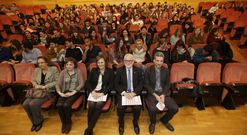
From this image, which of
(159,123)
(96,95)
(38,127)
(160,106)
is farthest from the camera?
(159,123)

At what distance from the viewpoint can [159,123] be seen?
347 cm

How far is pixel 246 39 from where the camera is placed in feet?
22.2

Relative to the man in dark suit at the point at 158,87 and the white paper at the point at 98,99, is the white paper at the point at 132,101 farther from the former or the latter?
the white paper at the point at 98,99

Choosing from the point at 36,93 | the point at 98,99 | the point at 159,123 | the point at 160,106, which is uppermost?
the point at 36,93

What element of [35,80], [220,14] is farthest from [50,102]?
[220,14]

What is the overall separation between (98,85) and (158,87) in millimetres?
987

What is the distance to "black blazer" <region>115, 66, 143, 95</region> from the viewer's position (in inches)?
133

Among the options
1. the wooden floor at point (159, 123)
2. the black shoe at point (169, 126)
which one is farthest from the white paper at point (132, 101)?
the black shoe at point (169, 126)

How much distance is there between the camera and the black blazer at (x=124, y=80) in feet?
11.1

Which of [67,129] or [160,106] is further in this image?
[67,129]

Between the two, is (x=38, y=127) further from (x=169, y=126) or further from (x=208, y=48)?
(x=208, y=48)

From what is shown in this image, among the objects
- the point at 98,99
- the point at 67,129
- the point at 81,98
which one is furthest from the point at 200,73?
the point at 67,129

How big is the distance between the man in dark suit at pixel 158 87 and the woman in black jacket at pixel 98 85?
0.62 metres

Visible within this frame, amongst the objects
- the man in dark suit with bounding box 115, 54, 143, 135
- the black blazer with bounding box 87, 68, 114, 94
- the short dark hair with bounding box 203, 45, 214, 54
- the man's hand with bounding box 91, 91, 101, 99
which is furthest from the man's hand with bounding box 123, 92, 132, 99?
the short dark hair with bounding box 203, 45, 214, 54
